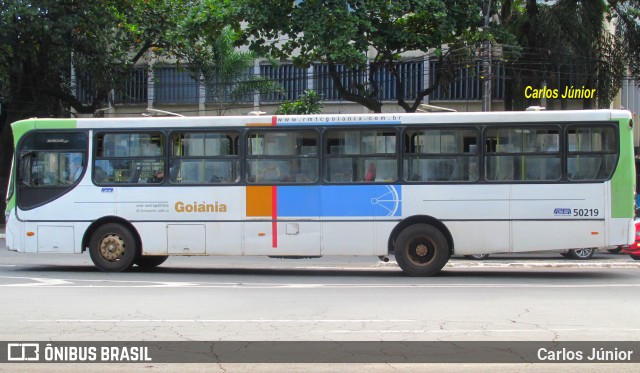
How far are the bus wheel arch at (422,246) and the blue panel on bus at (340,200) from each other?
0.42 meters

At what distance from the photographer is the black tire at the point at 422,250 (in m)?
13.8

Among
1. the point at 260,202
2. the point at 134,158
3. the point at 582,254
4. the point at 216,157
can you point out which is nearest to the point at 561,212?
the point at 260,202

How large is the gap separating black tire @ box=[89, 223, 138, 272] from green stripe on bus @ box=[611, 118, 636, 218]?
9098 millimetres

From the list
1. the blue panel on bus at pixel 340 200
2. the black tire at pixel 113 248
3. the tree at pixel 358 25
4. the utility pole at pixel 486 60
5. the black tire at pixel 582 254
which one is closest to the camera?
the blue panel on bus at pixel 340 200

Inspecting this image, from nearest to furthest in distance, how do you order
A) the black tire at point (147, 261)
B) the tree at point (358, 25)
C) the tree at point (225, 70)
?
1. the black tire at point (147, 261)
2. the tree at point (358, 25)
3. the tree at point (225, 70)

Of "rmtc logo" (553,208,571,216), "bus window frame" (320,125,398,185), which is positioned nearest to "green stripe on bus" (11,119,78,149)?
"bus window frame" (320,125,398,185)

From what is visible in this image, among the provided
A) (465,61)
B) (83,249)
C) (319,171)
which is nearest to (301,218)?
(319,171)

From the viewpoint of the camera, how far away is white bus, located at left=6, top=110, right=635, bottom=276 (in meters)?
13.7

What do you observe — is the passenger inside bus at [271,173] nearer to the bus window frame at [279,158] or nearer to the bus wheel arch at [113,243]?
the bus window frame at [279,158]

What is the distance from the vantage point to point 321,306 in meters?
10.3

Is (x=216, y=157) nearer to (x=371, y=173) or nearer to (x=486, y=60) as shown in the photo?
(x=371, y=173)

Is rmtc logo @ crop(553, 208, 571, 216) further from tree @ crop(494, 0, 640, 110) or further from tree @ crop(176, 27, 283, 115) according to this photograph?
tree @ crop(176, 27, 283, 115)

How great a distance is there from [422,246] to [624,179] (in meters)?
3.84

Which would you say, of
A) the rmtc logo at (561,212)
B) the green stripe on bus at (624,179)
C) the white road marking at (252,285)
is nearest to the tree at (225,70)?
the white road marking at (252,285)
